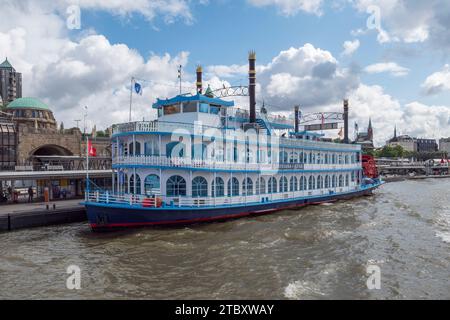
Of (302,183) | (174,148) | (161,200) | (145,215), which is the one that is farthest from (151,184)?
(302,183)

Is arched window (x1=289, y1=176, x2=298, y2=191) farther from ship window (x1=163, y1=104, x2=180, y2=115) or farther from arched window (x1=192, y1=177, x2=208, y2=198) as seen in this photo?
ship window (x1=163, y1=104, x2=180, y2=115)

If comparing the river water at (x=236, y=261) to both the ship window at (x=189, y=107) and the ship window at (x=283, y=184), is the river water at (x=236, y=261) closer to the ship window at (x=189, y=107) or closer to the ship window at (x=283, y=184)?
the ship window at (x=283, y=184)

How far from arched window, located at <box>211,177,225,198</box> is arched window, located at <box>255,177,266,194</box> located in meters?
3.75

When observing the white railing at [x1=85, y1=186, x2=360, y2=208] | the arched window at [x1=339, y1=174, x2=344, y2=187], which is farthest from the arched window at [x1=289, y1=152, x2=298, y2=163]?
the arched window at [x1=339, y1=174, x2=344, y2=187]

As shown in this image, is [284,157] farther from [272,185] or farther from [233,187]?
[233,187]

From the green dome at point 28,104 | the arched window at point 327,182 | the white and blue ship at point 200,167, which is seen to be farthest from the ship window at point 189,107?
the green dome at point 28,104

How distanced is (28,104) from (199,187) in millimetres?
63325

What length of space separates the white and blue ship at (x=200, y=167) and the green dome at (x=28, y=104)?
53831 millimetres

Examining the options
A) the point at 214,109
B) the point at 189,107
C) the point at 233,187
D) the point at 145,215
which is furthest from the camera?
the point at 214,109

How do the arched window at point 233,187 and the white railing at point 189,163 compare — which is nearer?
the white railing at point 189,163

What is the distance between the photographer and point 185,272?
14656 mm

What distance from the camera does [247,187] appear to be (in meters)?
27.4

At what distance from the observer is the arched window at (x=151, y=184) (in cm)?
2279

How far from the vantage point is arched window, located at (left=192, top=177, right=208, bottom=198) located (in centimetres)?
2372
